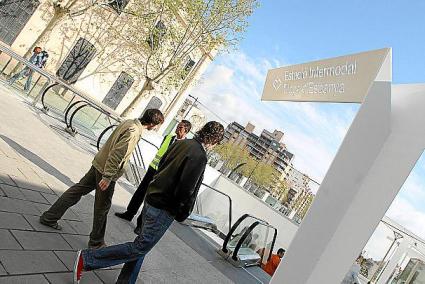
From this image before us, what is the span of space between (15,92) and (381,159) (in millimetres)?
11642

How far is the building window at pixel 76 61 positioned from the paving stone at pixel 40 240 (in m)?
Result: 21.5

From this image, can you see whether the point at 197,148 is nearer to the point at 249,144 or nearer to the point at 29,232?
the point at 29,232

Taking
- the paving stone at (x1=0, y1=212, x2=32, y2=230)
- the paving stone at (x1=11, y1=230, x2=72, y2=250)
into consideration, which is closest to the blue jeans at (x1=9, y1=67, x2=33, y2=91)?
the paving stone at (x1=0, y1=212, x2=32, y2=230)

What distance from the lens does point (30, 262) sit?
3.51 meters

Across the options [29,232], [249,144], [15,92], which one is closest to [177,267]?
[29,232]

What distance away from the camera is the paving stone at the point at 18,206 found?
14.2 ft

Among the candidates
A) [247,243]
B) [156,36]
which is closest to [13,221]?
[247,243]

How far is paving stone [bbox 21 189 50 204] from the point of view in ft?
16.4

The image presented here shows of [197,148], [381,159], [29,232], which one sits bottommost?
[29,232]

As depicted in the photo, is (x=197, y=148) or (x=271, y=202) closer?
(x=197, y=148)

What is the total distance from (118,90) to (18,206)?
78.4 feet

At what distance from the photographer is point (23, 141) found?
7383 millimetres

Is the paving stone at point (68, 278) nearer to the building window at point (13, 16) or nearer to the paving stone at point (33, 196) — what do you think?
the paving stone at point (33, 196)

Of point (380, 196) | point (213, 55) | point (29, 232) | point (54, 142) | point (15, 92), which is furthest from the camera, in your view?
point (213, 55)
